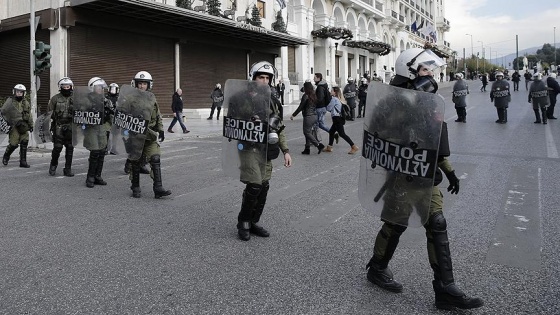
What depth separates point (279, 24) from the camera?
30266mm

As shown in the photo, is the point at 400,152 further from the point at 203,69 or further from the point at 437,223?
the point at 203,69

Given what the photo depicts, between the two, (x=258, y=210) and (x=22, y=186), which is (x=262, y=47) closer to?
(x=22, y=186)

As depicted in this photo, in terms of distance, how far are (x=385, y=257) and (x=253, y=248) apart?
1383mm

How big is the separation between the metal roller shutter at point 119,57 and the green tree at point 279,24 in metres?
8.89

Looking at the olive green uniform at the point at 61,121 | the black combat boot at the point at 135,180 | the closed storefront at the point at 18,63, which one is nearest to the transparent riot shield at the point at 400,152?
the black combat boot at the point at 135,180

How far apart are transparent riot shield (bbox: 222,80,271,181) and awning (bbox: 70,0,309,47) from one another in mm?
14976

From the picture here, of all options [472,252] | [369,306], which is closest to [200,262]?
[369,306]

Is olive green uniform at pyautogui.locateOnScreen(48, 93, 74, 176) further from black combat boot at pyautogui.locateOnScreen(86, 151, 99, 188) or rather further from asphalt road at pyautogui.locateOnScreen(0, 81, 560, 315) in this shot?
black combat boot at pyautogui.locateOnScreen(86, 151, 99, 188)

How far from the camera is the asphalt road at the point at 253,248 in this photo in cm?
321

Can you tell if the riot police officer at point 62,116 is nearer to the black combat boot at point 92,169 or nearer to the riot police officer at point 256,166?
the black combat boot at point 92,169

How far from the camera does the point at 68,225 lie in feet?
16.8

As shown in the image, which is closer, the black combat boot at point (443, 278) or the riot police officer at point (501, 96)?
the black combat boot at point (443, 278)

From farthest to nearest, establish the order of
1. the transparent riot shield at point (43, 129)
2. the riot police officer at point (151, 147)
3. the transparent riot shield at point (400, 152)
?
the transparent riot shield at point (43, 129)
the riot police officer at point (151, 147)
the transparent riot shield at point (400, 152)

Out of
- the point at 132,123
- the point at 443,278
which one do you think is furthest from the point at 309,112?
the point at 443,278
